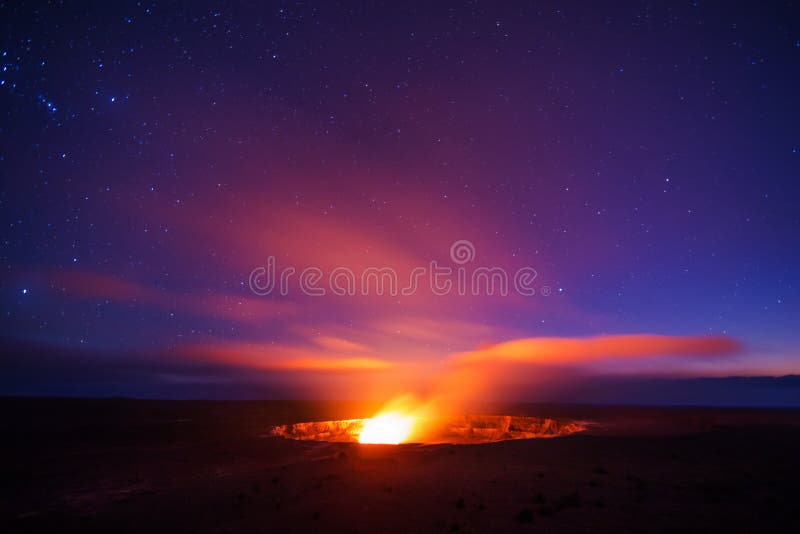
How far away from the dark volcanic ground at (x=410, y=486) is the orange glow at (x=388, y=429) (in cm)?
1086

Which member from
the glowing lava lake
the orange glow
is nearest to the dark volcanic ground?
the orange glow

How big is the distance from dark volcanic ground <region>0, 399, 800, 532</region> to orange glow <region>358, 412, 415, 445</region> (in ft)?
35.6

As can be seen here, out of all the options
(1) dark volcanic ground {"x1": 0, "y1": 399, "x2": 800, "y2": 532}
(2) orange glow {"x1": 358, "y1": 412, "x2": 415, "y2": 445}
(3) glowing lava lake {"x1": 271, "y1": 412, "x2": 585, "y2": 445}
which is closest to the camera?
(1) dark volcanic ground {"x1": 0, "y1": 399, "x2": 800, "y2": 532}

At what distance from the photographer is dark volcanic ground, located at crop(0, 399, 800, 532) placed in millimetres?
13961

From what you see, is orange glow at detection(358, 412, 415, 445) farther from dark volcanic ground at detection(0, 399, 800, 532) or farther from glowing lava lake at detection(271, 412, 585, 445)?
dark volcanic ground at detection(0, 399, 800, 532)

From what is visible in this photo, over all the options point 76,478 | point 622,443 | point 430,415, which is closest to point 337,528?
point 76,478

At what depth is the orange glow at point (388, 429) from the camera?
135 ft

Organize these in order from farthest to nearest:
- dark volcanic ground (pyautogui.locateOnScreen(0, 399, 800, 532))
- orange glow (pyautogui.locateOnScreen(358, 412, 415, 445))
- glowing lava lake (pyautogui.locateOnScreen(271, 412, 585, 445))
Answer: glowing lava lake (pyautogui.locateOnScreen(271, 412, 585, 445)) → orange glow (pyautogui.locateOnScreen(358, 412, 415, 445)) → dark volcanic ground (pyautogui.locateOnScreen(0, 399, 800, 532))

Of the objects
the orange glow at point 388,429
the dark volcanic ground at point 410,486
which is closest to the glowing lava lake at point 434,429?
the orange glow at point 388,429

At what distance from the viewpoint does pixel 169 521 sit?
48.2 feet

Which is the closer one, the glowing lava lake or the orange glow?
the orange glow

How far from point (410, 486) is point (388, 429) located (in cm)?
3357

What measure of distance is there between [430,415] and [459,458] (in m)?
40.5

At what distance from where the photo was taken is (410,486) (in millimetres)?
18297
